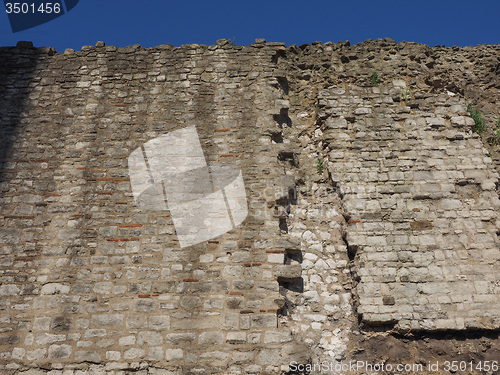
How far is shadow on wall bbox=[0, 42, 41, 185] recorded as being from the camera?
5.38 m

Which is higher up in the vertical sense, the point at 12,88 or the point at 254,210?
the point at 12,88

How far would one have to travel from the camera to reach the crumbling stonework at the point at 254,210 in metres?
4.27

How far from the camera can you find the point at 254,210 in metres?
4.89

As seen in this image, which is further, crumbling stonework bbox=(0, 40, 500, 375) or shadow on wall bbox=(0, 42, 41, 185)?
shadow on wall bbox=(0, 42, 41, 185)

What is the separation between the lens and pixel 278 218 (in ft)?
15.9

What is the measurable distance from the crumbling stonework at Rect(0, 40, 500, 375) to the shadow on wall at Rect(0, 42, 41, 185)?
2 cm

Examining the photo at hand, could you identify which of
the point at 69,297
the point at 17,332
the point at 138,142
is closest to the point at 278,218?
the point at 138,142

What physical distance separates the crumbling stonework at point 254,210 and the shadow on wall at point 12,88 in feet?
0.07

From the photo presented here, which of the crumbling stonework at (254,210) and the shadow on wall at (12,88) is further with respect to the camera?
the shadow on wall at (12,88)

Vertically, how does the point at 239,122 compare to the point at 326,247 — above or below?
above

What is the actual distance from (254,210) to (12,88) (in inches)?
151

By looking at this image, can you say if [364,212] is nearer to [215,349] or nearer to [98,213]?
[215,349]

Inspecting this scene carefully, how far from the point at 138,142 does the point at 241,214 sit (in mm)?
1693

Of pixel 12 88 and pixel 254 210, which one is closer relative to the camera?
pixel 254 210
